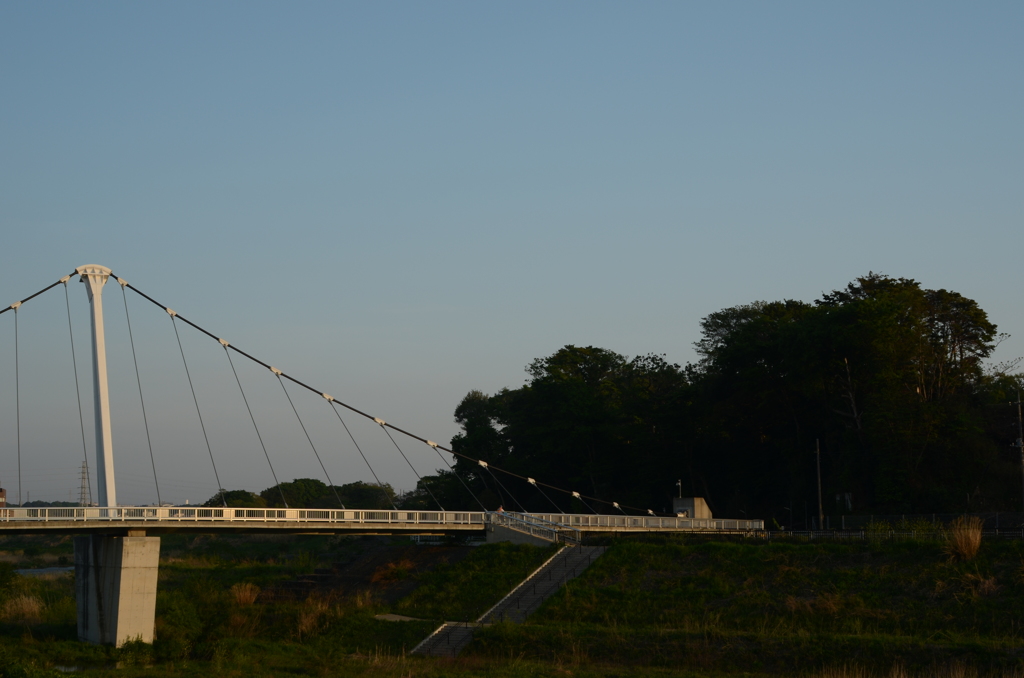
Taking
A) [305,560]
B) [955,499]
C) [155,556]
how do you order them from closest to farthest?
[155,556] → [305,560] → [955,499]

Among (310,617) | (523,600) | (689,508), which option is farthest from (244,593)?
(689,508)

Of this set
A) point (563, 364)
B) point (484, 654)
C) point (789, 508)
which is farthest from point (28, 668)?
point (563, 364)

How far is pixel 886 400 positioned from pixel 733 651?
4713 cm

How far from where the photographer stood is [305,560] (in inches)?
2714

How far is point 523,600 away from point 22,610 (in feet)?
92.3

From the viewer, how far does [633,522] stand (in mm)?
66375

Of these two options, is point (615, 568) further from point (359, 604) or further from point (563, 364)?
point (563, 364)

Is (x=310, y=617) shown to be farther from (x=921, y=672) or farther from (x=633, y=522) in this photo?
(x=921, y=672)

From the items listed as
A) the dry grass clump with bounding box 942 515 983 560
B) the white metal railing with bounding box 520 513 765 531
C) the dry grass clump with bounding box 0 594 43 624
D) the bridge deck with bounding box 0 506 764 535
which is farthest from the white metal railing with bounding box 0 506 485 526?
the dry grass clump with bounding box 942 515 983 560

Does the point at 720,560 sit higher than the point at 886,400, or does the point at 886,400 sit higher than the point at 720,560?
the point at 886,400

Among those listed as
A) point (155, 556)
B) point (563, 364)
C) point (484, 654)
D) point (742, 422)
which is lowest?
point (484, 654)

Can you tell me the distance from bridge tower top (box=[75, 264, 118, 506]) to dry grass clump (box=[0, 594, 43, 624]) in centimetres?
1062

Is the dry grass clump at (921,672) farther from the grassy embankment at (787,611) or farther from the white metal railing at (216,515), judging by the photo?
the white metal railing at (216,515)

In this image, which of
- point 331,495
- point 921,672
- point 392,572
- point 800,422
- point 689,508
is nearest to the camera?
point 921,672
